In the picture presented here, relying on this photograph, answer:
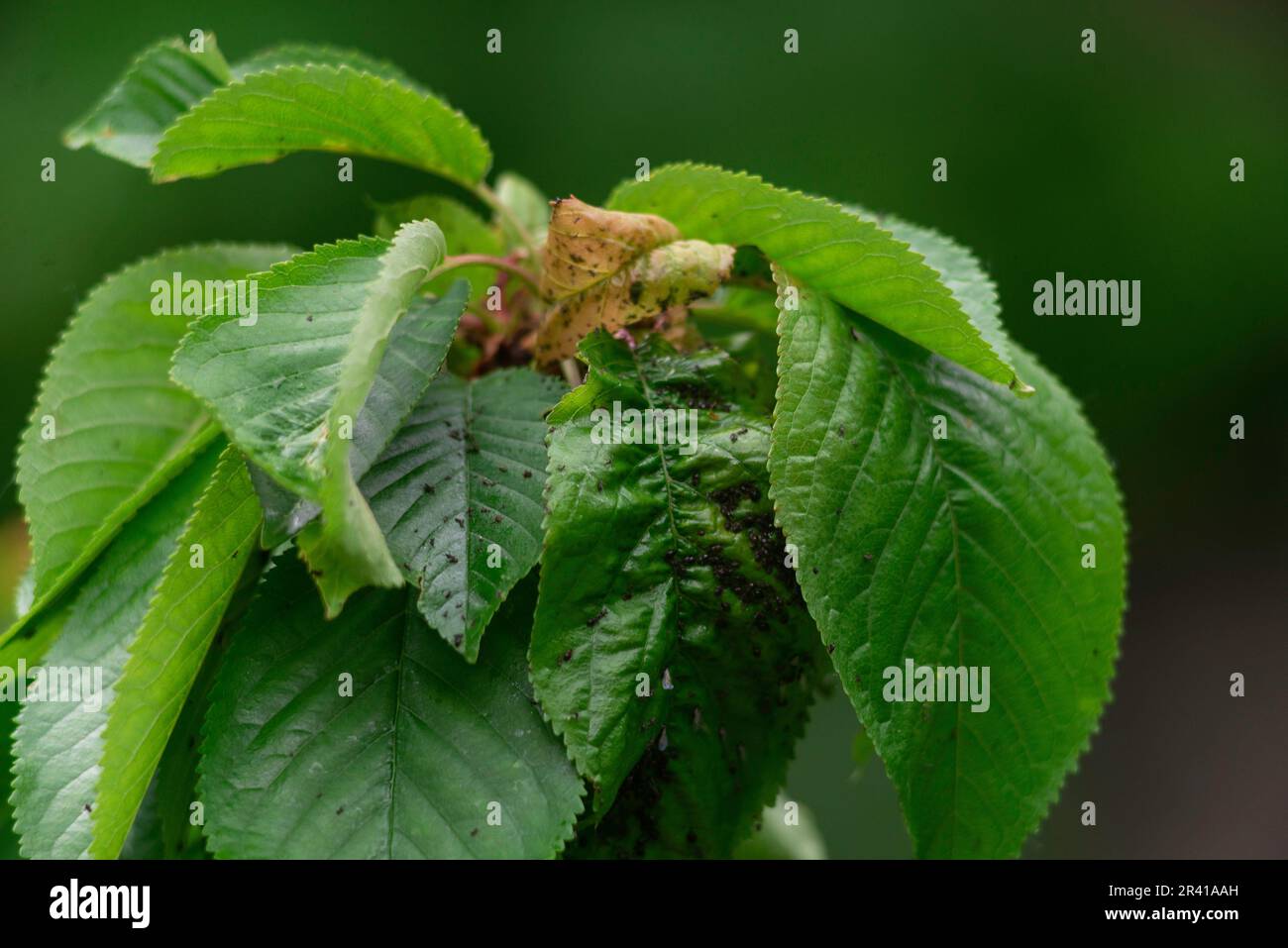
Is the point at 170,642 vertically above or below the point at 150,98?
below

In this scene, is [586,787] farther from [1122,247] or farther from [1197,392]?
[1197,392]

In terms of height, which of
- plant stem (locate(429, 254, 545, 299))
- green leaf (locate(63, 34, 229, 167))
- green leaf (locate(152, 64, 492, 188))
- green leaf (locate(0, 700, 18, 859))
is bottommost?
green leaf (locate(0, 700, 18, 859))

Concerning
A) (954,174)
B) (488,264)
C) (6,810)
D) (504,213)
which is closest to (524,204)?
(504,213)

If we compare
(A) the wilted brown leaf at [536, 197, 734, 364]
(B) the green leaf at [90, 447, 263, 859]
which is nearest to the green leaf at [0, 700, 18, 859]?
(B) the green leaf at [90, 447, 263, 859]

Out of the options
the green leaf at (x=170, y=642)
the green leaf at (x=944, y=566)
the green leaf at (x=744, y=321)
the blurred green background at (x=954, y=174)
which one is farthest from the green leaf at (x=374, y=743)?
the blurred green background at (x=954, y=174)

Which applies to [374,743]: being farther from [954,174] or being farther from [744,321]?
[954,174]

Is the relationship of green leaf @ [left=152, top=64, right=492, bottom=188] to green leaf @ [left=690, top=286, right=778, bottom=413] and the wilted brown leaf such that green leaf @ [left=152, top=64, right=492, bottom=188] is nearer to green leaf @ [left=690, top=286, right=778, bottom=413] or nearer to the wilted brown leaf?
the wilted brown leaf
